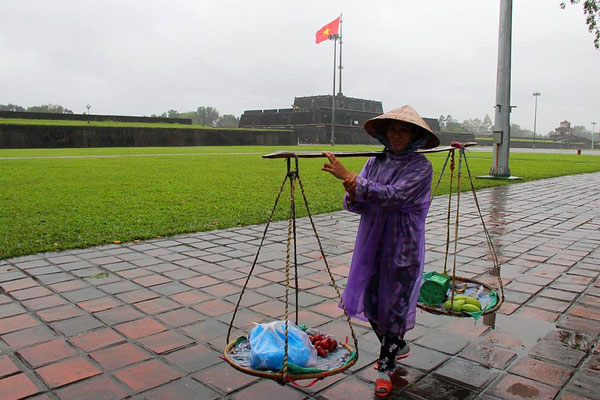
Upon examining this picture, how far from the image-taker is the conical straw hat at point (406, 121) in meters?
2.38

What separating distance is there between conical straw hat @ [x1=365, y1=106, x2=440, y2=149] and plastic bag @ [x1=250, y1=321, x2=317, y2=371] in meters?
1.11

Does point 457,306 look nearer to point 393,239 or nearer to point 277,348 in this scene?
point 393,239

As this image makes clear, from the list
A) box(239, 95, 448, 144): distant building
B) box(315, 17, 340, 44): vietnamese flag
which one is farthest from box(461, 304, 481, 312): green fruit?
box(239, 95, 448, 144): distant building

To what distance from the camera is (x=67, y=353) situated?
2.72m

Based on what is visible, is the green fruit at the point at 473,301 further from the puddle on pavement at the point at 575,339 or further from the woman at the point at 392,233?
the woman at the point at 392,233

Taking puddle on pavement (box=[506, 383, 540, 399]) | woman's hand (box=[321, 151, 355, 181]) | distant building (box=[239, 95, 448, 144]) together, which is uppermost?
distant building (box=[239, 95, 448, 144])

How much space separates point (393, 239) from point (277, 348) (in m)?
0.76

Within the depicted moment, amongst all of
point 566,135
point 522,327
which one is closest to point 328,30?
point 522,327

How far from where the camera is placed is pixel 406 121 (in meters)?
2.37

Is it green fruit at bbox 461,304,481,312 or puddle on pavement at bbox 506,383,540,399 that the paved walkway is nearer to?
puddle on pavement at bbox 506,383,540,399

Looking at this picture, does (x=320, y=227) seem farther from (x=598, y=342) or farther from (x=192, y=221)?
(x=598, y=342)

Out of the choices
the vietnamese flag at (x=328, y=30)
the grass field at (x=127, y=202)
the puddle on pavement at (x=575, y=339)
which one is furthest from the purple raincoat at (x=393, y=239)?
the vietnamese flag at (x=328, y=30)

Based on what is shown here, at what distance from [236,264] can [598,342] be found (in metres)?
2.81

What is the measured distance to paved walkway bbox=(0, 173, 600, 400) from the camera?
2438mm
